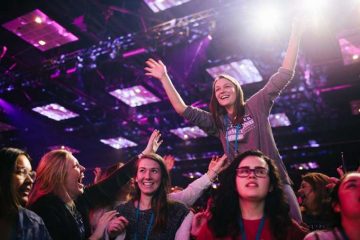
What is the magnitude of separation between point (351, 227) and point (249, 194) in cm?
65

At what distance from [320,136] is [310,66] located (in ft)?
12.0

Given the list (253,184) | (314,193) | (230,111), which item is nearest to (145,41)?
(230,111)

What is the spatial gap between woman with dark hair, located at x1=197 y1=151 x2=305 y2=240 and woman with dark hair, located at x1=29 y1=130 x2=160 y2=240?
2.72ft

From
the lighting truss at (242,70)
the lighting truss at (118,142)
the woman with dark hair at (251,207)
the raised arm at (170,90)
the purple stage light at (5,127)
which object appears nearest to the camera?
the woman with dark hair at (251,207)

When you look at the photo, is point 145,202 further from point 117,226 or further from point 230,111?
point 230,111

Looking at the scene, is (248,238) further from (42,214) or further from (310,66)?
(310,66)

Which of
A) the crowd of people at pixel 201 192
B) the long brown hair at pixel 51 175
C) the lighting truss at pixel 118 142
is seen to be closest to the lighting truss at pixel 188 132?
the lighting truss at pixel 118 142

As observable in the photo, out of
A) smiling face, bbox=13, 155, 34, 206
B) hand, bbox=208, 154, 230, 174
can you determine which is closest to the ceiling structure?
hand, bbox=208, 154, 230, 174

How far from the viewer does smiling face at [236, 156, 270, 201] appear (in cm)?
223

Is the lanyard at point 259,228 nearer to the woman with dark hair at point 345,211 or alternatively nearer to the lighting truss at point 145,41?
the woman with dark hair at point 345,211

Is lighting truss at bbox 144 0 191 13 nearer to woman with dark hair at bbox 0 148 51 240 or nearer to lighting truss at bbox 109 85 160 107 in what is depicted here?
lighting truss at bbox 109 85 160 107

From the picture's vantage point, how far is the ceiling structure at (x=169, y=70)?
19.3 feet

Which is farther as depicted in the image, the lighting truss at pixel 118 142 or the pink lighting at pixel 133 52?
the lighting truss at pixel 118 142

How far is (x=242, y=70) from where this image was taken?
6.82 metres
